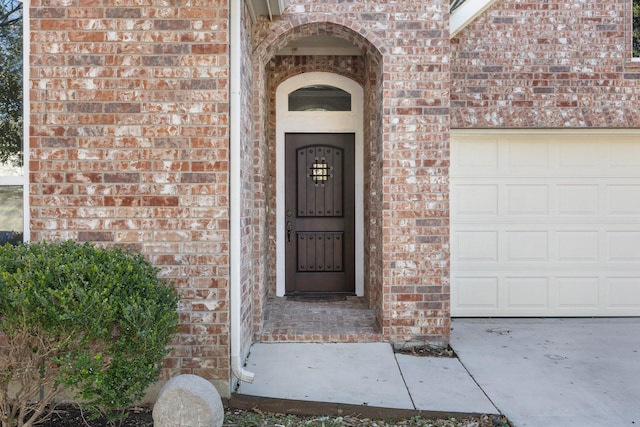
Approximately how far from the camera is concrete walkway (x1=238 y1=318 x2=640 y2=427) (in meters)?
3.49

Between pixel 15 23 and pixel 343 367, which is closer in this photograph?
pixel 15 23

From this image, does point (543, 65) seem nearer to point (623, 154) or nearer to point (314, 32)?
point (623, 154)

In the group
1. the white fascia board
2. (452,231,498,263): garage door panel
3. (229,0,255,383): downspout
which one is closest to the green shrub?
(229,0,255,383): downspout

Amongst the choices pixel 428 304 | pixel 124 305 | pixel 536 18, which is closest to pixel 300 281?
pixel 428 304

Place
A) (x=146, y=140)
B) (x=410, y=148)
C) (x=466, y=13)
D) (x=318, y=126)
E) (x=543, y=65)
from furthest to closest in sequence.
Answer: (x=318, y=126), (x=543, y=65), (x=466, y=13), (x=410, y=148), (x=146, y=140)

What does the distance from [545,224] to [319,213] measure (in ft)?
9.33

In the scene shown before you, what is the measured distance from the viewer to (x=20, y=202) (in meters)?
3.70

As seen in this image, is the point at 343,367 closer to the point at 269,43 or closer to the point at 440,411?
the point at 440,411

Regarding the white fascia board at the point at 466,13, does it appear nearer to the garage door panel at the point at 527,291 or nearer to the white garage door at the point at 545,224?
the white garage door at the point at 545,224

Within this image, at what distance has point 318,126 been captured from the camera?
6480 millimetres

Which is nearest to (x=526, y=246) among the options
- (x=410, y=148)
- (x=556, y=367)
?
(x=556, y=367)

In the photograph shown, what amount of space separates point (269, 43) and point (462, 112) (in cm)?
245

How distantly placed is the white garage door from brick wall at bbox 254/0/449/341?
131 centimetres

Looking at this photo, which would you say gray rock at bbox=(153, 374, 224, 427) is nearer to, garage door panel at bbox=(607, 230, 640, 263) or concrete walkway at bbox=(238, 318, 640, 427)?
concrete walkway at bbox=(238, 318, 640, 427)
